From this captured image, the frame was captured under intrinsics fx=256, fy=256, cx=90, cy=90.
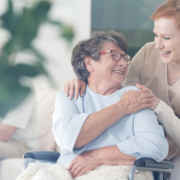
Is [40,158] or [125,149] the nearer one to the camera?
[125,149]

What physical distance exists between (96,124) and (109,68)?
346 millimetres

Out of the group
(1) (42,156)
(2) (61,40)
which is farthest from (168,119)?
(2) (61,40)

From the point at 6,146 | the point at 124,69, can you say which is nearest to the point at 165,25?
the point at 124,69

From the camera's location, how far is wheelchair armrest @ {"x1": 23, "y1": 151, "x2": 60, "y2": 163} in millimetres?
1367

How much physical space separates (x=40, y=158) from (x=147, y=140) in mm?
588

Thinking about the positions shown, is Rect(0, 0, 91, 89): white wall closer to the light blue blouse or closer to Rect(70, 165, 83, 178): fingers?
the light blue blouse

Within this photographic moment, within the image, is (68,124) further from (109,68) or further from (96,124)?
(109,68)

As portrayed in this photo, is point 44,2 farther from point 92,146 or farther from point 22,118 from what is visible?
point 92,146

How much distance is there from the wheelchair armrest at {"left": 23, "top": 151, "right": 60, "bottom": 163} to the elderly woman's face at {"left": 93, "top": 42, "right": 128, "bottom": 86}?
0.51 m

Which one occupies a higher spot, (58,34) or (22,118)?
(58,34)

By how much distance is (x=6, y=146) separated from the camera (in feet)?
7.62

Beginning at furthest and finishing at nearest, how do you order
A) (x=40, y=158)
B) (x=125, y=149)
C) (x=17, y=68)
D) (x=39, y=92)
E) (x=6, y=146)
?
1. (x=17, y=68)
2. (x=39, y=92)
3. (x=6, y=146)
4. (x=40, y=158)
5. (x=125, y=149)

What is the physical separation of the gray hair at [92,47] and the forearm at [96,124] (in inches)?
13.4

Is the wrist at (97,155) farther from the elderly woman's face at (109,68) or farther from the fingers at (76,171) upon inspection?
the elderly woman's face at (109,68)
